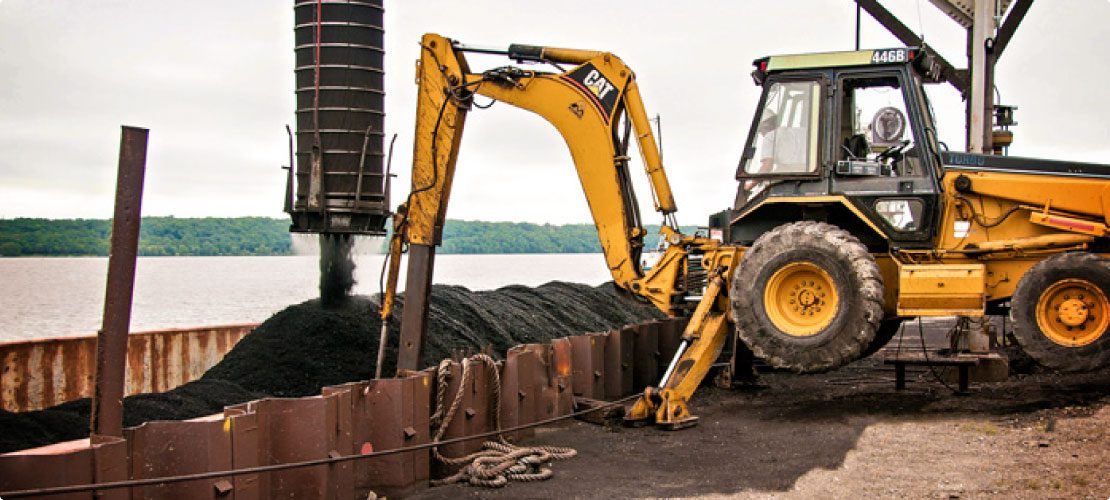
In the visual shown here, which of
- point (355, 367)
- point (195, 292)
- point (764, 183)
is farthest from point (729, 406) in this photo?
point (195, 292)

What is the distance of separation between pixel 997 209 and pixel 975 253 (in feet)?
1.52

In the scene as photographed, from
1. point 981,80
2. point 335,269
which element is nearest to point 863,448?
point 335,269

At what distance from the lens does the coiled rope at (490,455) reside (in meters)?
8.27

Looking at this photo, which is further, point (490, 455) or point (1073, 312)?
point (1073, 312)

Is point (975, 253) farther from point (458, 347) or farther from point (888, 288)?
point (458, 347)

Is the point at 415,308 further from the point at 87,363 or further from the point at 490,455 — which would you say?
the point at 87,363

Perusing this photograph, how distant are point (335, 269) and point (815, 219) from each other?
4.96 m

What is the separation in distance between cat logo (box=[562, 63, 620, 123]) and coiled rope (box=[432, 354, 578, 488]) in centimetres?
294

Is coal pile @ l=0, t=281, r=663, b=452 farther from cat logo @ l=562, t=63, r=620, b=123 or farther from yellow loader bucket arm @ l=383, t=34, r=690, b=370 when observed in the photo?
cat logo @ l=562, t=63, r=620, b=123

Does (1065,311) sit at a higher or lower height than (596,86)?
lower

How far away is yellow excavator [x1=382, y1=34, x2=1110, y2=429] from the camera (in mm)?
9883

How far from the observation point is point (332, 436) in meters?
7.39

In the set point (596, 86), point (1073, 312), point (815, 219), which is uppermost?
point (596, 86)

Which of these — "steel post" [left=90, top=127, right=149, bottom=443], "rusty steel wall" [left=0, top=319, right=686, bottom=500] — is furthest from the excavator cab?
"steel post" [left=90, top=127, right=149, bottom=443]
